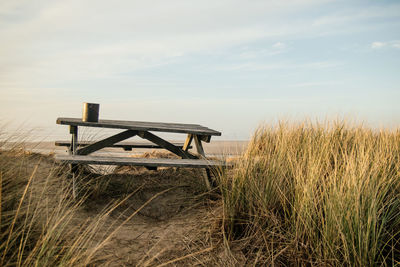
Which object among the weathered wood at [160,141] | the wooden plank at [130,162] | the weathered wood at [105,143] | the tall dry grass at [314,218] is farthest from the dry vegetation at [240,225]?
the weathered wood at [160,141]

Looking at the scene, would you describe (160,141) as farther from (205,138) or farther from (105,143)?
(105,143)

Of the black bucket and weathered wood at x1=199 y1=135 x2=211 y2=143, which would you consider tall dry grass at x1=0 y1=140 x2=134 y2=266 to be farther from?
weathered wood at x1=199 y1=135 x2=211 y2=143

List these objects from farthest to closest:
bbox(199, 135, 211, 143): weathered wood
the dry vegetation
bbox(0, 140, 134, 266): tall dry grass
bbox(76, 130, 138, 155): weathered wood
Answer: bbox(199, 135, 211, 143): weathered wood → bbox(76, 130, 138, 155): weathered wood → the dry vegetation → bbox(0, 140, 134, 266): tall dry grass

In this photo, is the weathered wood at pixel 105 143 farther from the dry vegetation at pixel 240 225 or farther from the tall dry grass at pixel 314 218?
the tall dry grass at pixel 314 218

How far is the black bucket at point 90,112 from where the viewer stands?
4602mm

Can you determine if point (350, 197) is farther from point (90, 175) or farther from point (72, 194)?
point (90, 175)

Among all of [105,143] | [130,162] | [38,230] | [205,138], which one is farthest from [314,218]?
[105,143]

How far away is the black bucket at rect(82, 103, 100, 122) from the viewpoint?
4602 millimetres

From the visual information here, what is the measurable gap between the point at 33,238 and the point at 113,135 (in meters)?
2.28

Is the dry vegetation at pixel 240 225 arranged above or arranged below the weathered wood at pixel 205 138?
below

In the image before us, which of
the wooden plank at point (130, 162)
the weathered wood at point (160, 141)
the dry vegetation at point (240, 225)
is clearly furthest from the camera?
the weathered wood at point (160, 141)

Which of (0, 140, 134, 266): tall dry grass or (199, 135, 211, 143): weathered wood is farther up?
(199, 135, 211, 143): weathered wood

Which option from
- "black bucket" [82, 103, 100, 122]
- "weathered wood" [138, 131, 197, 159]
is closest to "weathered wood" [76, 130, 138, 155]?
"weathered wood" [138, 131, 197, 159]

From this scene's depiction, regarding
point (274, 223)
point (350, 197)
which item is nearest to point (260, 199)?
point (274, 223)
